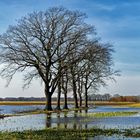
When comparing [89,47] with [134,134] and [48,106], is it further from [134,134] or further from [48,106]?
[134,134]

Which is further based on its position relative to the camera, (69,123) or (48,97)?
(48,97)

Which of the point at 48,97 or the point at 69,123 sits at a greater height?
the point at 48,97

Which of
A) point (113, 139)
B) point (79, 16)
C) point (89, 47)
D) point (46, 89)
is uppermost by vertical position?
point (79, 16)

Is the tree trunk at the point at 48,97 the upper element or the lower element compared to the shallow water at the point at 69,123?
upper

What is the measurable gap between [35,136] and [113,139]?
4.18 meters

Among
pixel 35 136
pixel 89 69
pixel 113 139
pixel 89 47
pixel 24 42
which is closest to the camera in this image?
pixel 113 139

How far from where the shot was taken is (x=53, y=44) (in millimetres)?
67938

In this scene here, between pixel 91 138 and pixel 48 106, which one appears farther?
pixel 48 106

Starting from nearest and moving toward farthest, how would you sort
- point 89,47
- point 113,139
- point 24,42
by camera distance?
point 113,139 < point 24,42 < point 89,47

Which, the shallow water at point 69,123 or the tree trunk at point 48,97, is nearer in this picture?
the shallow water at point 69,123

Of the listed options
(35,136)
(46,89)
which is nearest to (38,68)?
(46,89)

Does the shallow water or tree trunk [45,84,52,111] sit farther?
tree trunk [45,84,52,111]

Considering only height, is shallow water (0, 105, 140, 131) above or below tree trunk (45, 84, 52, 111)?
below

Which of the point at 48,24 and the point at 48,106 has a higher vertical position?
the point at 48,24
